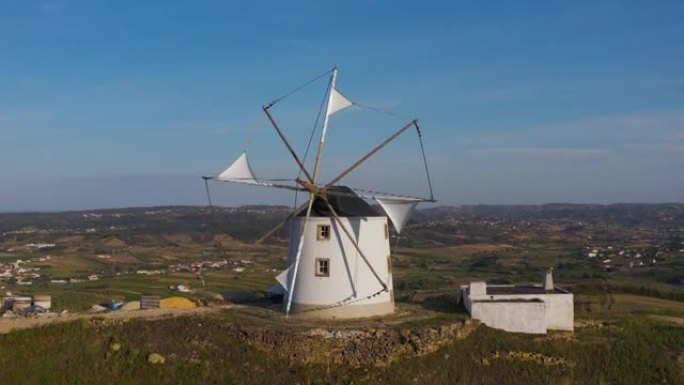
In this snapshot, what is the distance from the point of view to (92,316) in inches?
1123

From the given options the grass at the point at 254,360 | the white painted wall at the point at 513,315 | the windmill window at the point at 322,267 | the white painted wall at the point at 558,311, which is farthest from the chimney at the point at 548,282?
the windmill window at the point at 322,267

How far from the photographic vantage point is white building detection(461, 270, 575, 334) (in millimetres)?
28922

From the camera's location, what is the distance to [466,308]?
31.8 m

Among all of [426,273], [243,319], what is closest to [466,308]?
[243,319]

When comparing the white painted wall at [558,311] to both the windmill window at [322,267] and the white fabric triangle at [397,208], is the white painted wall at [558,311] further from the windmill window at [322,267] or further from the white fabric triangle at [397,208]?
the windmill window at [322,267]

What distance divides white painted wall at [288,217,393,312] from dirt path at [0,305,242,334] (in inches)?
176

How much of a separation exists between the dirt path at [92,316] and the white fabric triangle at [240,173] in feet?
19.8

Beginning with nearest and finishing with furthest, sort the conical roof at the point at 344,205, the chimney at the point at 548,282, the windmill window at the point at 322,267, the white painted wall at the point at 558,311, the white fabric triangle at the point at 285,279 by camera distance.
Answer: the white painted wall at the point at 558,311
the windmill window at the point at 322,267
the white fabric triangle at the point at 285,279
the conical roof at the point at 344,205
the chimney at the point at 548,282

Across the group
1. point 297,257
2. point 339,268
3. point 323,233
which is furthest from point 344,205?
point 297,257

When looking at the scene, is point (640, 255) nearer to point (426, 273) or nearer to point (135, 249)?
point (426, 273)

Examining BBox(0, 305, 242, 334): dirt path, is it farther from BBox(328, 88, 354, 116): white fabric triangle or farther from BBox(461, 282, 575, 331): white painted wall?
BBox(461, 282, 575, 331): white painted wall

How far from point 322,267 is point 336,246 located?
1.14m

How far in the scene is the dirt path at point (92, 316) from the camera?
1069 inches

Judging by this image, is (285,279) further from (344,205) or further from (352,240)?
(344,205)
